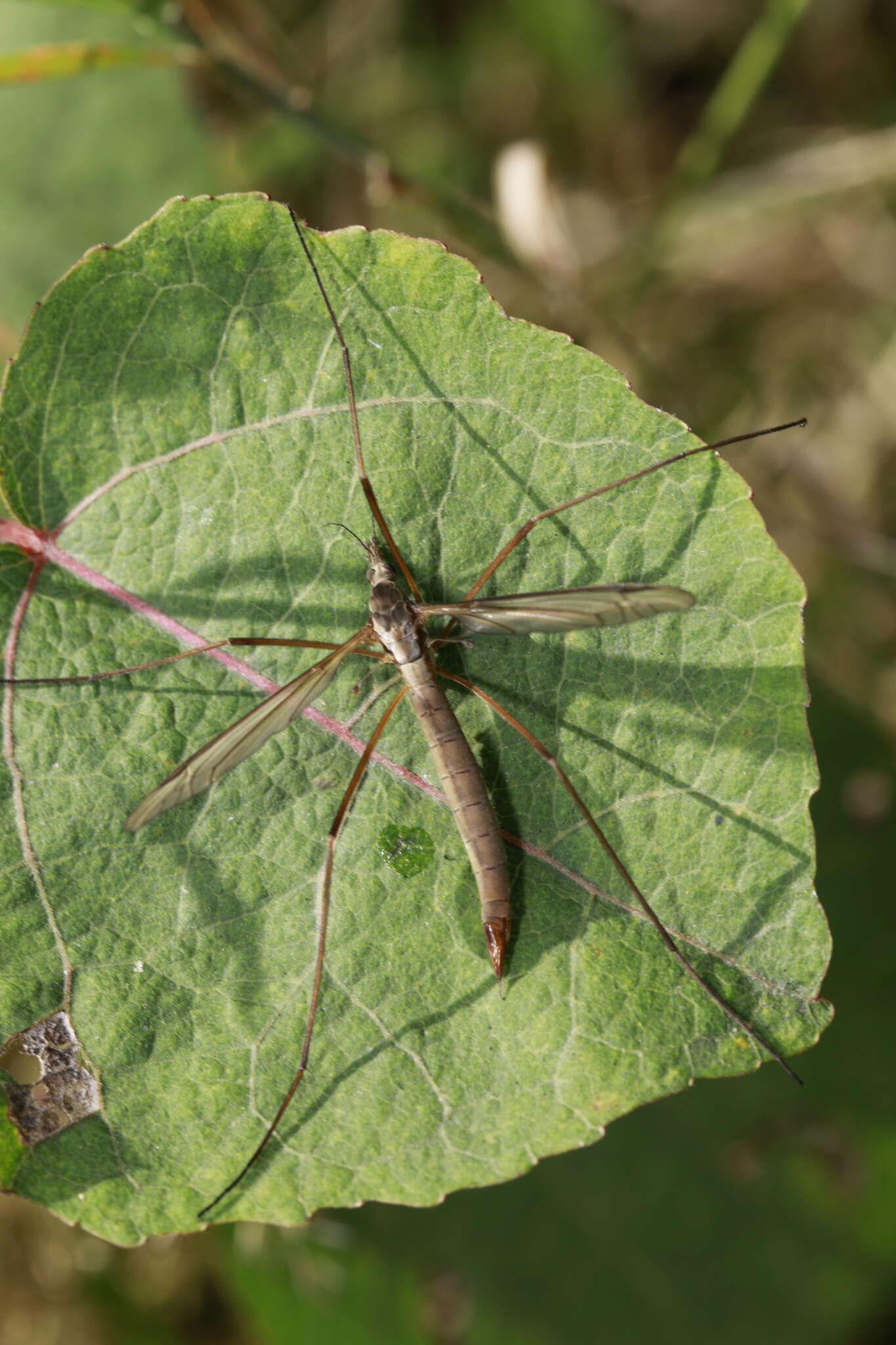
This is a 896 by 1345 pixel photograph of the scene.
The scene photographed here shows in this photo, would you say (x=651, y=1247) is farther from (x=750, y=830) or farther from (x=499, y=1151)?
(x=750, y=830)

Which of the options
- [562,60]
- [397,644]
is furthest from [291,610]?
[562,60]

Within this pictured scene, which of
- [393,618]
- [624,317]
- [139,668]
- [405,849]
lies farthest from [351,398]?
[624,317]

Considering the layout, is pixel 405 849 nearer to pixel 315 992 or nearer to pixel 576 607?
pixel 315 992

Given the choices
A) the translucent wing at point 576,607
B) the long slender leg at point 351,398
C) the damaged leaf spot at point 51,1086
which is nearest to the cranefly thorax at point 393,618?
the long slender leg at point 351,398

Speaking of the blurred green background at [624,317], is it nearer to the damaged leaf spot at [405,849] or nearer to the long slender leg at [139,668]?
the damaged leaf spot at [405,849]

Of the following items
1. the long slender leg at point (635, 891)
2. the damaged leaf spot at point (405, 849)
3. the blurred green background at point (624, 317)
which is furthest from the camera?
the blurred green background at point (624, 317)
